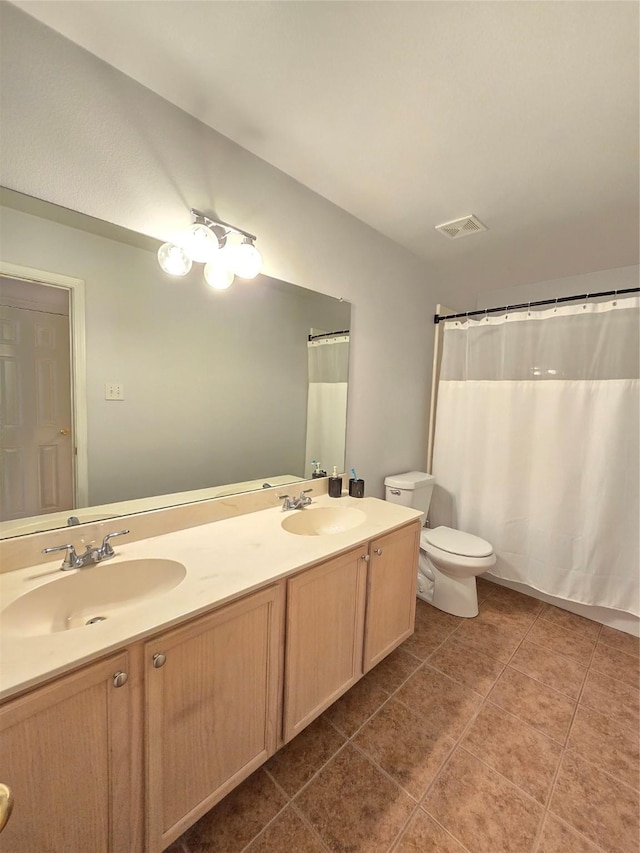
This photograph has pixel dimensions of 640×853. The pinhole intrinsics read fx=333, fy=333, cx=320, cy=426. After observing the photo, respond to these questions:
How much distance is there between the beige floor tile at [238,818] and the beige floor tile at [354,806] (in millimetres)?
98

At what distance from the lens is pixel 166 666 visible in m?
0.82

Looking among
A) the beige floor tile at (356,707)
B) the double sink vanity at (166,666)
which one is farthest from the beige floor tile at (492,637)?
the double sink vanity at (166,666)

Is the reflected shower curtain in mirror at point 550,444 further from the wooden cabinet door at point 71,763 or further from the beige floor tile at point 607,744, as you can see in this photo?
the wooden cabinet door at point 71,763

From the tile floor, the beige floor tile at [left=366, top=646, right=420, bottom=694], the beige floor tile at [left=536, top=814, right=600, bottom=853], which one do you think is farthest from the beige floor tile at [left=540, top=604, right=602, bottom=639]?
the beige floor tile at [left=536, top=814, right=600, bottom=853]

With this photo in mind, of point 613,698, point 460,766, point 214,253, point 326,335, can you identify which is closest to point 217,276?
point 214,253

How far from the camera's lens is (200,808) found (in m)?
0.93

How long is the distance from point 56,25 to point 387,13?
37.6 inches

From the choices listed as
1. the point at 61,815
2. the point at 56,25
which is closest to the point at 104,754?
the point at 61,815

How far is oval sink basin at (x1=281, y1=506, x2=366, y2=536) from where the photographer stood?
1.58 m

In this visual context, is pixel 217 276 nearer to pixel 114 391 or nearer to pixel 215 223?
pixel 215 223

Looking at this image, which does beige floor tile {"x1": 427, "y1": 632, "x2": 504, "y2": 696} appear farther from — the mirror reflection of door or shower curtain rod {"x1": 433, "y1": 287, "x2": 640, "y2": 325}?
shower curtain rod {"x1": 433, "y1": 287, "x2": 640, "y2": 325}

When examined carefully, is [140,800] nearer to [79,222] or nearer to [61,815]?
[61,815]

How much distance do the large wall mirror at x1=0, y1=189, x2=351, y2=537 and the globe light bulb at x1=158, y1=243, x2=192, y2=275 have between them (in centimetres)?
3

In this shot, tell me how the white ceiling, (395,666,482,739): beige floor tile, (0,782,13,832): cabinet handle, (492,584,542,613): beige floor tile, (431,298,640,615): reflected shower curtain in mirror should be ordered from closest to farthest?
(0,782,13,832): cabinet handle → the white ceiling → (395,666,482,739): beige floor tile → (431,298,640,615): reflected shower curtain in mirror → (492,584,542,613): beige floor tile
